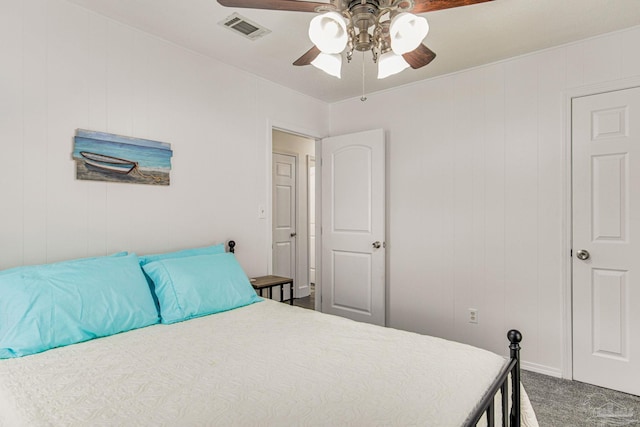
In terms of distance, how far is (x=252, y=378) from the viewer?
1321 millimetres

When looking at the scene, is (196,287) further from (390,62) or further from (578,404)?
(578,404)

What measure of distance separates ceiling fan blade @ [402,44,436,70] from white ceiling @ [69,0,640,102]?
1.76 ft

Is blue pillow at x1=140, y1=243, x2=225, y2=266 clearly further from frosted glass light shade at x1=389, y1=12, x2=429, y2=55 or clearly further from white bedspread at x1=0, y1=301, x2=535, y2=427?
frosted glass light shade at x1=389, y1=12, x2=429, y2=55

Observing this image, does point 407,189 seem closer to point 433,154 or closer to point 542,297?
point 433,154

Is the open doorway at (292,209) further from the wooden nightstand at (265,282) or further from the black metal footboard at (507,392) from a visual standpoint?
the black metal footboard at (507,392)

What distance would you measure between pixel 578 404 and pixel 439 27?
2657 millimetres

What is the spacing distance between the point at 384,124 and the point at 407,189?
2.41 ft

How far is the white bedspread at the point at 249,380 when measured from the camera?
109 cm

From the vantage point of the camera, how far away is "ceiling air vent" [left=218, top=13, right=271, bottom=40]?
2309 mm

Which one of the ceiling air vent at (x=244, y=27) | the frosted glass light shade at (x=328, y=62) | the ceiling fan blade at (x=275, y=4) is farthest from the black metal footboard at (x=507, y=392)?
the ceiling air vent at (x=244, y=27)

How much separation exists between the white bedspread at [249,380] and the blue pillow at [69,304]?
0.07m

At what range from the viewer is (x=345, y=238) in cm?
382

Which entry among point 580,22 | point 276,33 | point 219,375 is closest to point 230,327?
point 219,375

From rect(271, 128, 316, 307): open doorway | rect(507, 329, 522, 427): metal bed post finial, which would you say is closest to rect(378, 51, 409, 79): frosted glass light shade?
rect(507, 329, 522, 427): metal bed post finial
